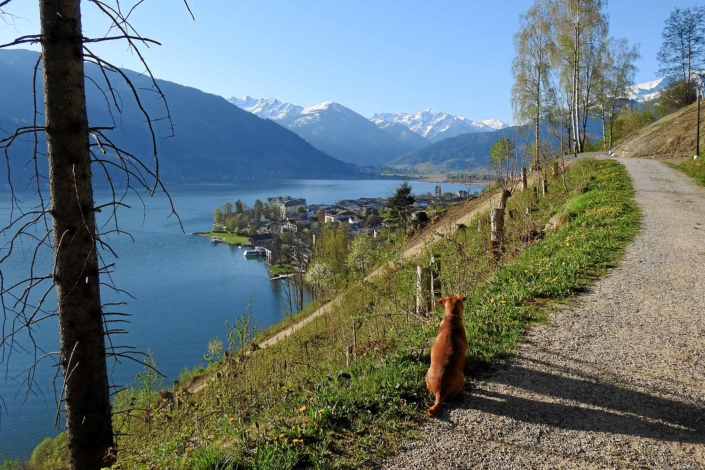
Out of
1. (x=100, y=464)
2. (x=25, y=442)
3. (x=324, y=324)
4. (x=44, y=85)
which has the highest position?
(x=44, y=85)

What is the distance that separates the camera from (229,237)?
6619 cm

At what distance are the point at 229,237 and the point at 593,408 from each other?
216ft

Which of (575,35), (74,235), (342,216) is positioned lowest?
(342,216)

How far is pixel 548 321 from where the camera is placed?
5.38m

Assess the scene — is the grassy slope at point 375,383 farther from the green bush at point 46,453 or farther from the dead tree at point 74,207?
the green bush at point 46,453

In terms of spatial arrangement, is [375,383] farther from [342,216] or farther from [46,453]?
[342,216]

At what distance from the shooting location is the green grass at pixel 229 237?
6350 centimetres

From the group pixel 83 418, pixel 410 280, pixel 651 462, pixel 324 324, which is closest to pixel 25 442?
pixel 324 324

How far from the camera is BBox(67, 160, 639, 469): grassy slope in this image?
317 centimetres

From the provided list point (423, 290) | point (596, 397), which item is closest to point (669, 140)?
point (423, 290)

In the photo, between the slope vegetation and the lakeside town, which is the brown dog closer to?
the lakeside town

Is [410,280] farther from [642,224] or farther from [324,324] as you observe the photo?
[324,324]

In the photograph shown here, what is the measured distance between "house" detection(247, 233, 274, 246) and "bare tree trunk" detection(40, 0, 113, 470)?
58.8 metres

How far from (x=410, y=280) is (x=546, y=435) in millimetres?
5133
